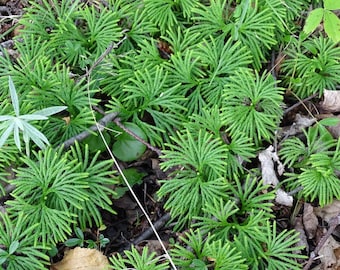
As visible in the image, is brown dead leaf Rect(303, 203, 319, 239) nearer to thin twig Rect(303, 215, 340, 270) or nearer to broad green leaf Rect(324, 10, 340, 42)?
thin twig Rect(303, 215, 340, 270)

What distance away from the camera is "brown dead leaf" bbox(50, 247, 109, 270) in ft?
7.07

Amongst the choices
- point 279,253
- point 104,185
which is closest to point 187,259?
point 279,253

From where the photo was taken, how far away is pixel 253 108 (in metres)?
2.39

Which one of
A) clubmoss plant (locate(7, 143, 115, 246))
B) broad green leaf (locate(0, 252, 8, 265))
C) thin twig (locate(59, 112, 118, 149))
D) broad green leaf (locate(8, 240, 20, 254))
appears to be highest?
thin twig (locate(59, 112, 118, 149))

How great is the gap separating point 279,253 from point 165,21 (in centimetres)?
132

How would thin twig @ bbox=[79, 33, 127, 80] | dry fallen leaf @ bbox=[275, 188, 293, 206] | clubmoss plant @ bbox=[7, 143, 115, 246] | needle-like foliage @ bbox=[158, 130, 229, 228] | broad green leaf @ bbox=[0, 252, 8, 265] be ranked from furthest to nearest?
thin twig @ bbox=[79, 33, 127, 80] < dry fallen leaf @ bbox=[275, 188, 293, 206] < needle-like foliage @ bbox=[158, 130, 229, 228] < clubmoss plant @ bbox=[7, 143, 115, 246] < broad green leaf @ bbox=[0, 252, 8, 265]

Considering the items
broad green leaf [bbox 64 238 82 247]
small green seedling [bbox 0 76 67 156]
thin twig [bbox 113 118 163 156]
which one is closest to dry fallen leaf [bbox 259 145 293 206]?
thin twig [bbox 113 118 163 156]

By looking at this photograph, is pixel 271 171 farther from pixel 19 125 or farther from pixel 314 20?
pixel 19 125

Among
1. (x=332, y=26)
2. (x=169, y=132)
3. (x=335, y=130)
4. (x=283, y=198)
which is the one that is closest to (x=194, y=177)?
(x=169, y=132)

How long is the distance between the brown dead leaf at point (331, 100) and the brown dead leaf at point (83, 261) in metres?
1.37

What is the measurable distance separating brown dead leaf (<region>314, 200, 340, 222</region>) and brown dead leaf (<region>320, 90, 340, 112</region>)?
511mm

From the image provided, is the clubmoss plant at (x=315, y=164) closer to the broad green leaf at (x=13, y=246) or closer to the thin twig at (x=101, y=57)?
the thin twig at (x=101, y=57)

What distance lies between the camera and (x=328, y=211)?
236cm

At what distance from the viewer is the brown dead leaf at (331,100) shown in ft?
8.30
